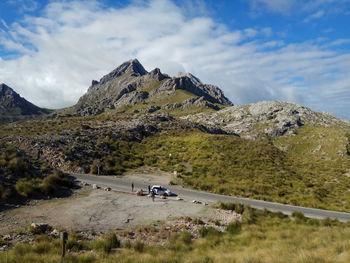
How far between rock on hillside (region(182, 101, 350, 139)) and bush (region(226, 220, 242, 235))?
97.2 meters

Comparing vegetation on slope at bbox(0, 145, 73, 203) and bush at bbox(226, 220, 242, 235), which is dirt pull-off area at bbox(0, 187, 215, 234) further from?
bush at bbox(226, 220, 242, 235)

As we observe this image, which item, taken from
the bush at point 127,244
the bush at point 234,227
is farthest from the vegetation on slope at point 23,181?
the bush at point 234,227

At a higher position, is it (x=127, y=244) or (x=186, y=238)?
(x=186, y=238)

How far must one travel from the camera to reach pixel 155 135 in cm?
6191

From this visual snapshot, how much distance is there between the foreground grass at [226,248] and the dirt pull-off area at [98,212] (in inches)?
127

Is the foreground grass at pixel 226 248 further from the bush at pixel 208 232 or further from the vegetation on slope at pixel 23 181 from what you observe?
the vegetation on slope at pixel 23 181

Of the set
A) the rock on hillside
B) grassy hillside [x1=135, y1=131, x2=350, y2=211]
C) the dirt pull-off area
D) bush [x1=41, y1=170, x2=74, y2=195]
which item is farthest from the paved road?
the rock on hillside

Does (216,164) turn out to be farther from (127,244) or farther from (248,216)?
(127,244)

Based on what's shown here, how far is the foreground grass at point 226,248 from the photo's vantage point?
10086 mm

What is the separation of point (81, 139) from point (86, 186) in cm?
2094

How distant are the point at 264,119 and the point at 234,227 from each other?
5004 inches

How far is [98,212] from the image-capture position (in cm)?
1909

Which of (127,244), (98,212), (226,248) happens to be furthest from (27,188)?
(226,248)

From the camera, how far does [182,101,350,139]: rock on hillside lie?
123m
